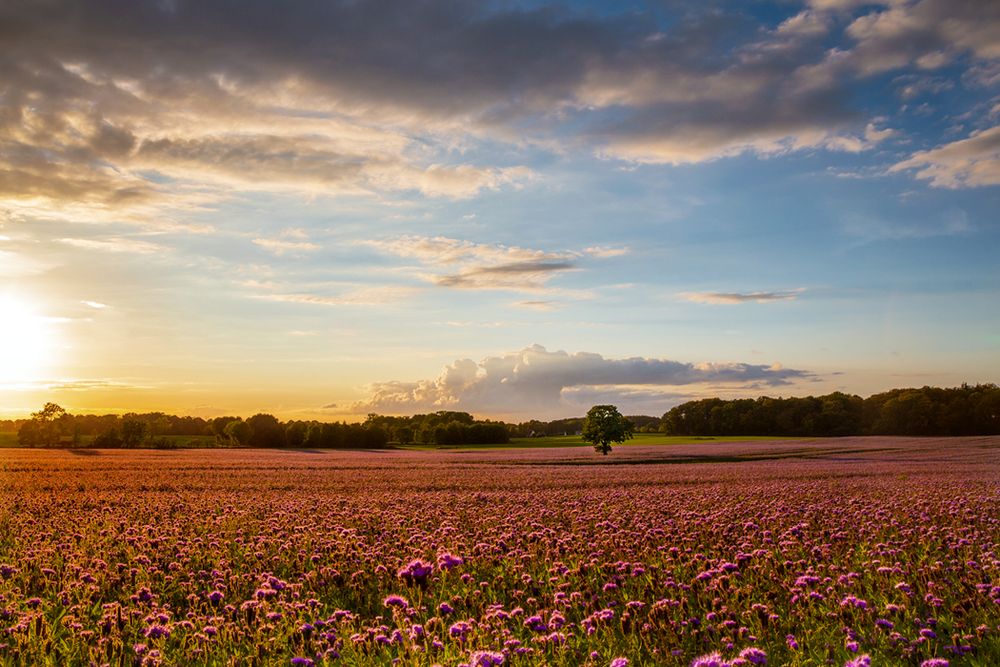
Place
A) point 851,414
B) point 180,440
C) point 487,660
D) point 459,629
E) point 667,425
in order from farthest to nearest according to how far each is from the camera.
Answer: point 667,425 → point 851,414 → point 180,440 → point 459,629 → point 487,660

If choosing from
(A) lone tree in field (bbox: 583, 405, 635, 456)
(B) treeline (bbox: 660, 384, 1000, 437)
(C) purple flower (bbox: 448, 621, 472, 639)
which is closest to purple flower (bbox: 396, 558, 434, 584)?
(C) purple flower (bbox: 448, 621, 472, 639)

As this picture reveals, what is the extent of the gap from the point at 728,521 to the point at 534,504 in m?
5.70

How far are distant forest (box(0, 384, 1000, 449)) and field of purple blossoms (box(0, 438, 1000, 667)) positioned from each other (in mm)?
77832

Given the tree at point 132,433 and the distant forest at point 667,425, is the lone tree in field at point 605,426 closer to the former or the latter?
the distant forest at point 667,425

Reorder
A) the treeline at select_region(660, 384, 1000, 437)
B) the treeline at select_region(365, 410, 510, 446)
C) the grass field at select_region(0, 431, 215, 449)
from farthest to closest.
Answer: the treeline at select_region(365, 410, 510, 446) < the treeline at select_region(660, 384, 1000, 437) < the grass field at select_region(0, 431, 215, 449)

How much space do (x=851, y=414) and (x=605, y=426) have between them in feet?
209

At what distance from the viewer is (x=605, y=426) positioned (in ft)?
191

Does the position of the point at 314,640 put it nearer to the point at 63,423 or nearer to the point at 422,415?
the point at 63,423

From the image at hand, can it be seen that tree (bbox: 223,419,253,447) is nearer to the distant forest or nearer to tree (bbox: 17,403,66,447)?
A: the distant forest

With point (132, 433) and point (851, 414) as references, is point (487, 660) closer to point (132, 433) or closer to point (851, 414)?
point (132, 433)

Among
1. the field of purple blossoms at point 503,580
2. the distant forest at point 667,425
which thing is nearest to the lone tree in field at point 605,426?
the field of purple blossoms at point 503,580

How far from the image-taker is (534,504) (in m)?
18.0

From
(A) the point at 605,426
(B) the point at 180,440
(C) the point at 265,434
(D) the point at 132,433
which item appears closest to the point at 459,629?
(A) the point at 605,426

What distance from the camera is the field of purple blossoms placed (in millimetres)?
6770
